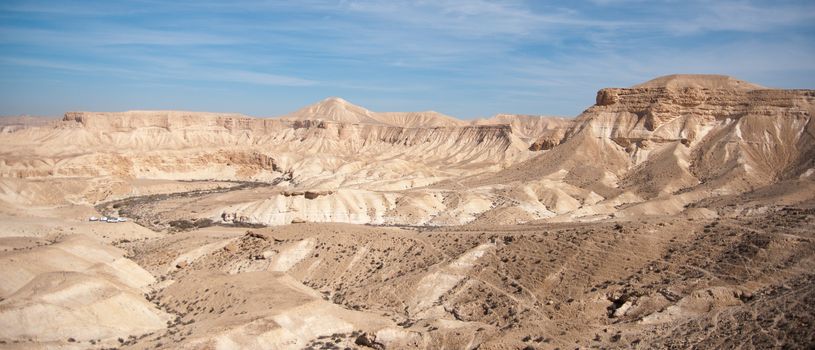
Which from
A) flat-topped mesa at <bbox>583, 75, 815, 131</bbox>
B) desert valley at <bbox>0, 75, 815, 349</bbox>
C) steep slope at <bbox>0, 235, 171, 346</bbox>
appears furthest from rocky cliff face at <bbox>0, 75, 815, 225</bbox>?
steep slope at <bbox>0, 235, 171, 346</bbox>

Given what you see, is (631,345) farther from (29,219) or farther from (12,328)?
(29,219)

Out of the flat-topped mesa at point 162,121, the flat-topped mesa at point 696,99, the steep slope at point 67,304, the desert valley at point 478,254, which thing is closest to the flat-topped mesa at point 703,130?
the flat-topped mesa at point 696,99

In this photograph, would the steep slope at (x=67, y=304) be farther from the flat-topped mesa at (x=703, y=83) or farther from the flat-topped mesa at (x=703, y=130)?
the flat-topped mesa at (x=703, y=83)

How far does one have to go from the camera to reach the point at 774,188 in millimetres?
60062

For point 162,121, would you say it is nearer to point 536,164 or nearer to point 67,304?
point 536,164

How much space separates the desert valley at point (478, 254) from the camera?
79.6ft

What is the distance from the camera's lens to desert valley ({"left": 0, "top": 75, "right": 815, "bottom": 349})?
24.3 meters

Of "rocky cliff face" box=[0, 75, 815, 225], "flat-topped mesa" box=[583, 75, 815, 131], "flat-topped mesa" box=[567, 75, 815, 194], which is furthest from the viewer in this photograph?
"flat-topped mesa" box=[583, 75, 815, 131]

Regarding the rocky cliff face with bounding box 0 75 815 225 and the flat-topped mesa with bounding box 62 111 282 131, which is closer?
the rocky cliff face with bounding box 0 75 815 225

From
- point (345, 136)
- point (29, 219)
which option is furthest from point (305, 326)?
point (345, 136)

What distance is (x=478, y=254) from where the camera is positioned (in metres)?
32.5

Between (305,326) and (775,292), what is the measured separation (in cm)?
1872

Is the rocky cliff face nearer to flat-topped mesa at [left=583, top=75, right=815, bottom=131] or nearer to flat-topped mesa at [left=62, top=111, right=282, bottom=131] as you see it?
flat-topped mesa at [left=583, top=75, right=815, bottom=131]

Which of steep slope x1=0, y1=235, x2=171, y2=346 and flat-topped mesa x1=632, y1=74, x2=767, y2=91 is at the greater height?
flat-topped mesa x1=632, y1=74, x2=767, y2=91
